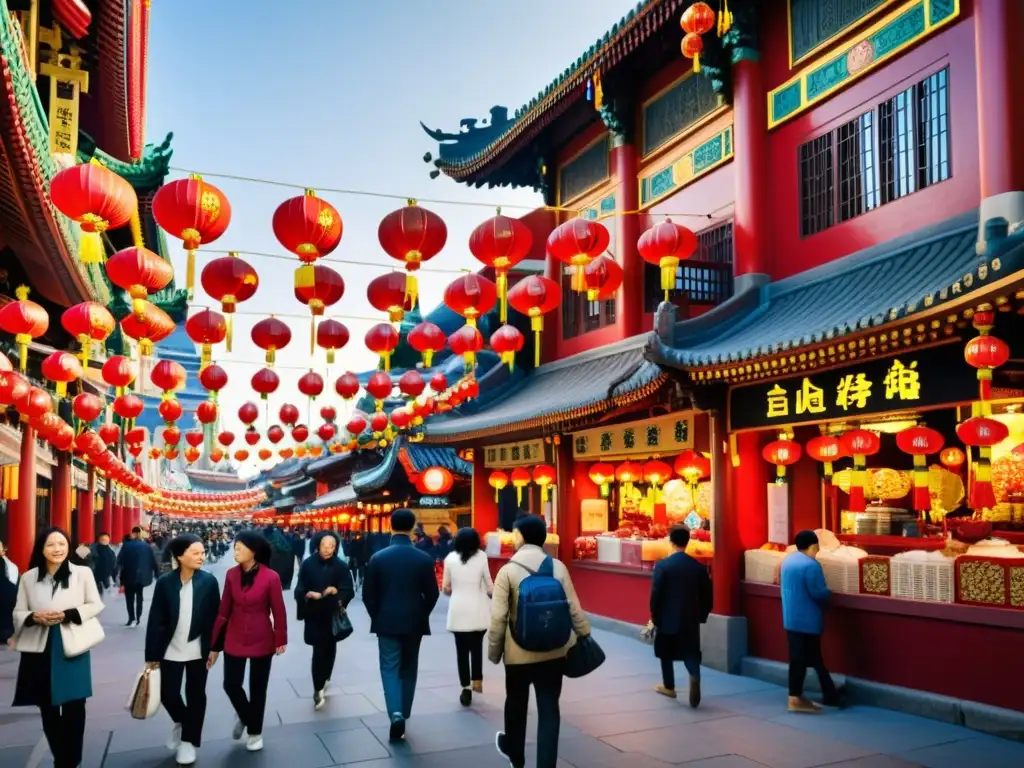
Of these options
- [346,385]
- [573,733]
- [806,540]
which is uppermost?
[346,385]

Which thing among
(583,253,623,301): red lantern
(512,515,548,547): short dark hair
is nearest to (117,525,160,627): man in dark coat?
(583,253,623,301): red lantern

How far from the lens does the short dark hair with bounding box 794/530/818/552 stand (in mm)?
7727

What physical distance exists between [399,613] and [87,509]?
25.6m

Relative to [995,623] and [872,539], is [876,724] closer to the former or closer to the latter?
[995,623]

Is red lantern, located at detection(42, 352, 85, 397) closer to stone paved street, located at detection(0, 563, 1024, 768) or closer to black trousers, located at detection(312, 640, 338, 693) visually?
stone paved street, located at detection(0, 563, 1024, 768)

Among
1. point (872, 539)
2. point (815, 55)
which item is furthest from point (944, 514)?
point (815, 55)

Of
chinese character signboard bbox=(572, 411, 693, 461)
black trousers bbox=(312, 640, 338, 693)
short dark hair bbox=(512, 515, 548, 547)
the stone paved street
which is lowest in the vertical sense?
the stone paved street

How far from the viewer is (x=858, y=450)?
30.4 feet

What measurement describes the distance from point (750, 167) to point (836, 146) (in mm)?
1310

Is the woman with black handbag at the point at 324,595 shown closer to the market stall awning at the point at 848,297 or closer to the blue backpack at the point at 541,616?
the blue backpack at the point at 541,616

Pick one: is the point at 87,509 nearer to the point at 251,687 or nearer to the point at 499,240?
the point at 499,240

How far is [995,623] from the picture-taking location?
23.3 feet

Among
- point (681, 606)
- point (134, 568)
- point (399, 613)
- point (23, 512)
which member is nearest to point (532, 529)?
point (399, 613)

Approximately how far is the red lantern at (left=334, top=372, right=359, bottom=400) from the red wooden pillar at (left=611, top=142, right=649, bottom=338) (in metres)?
5.15
